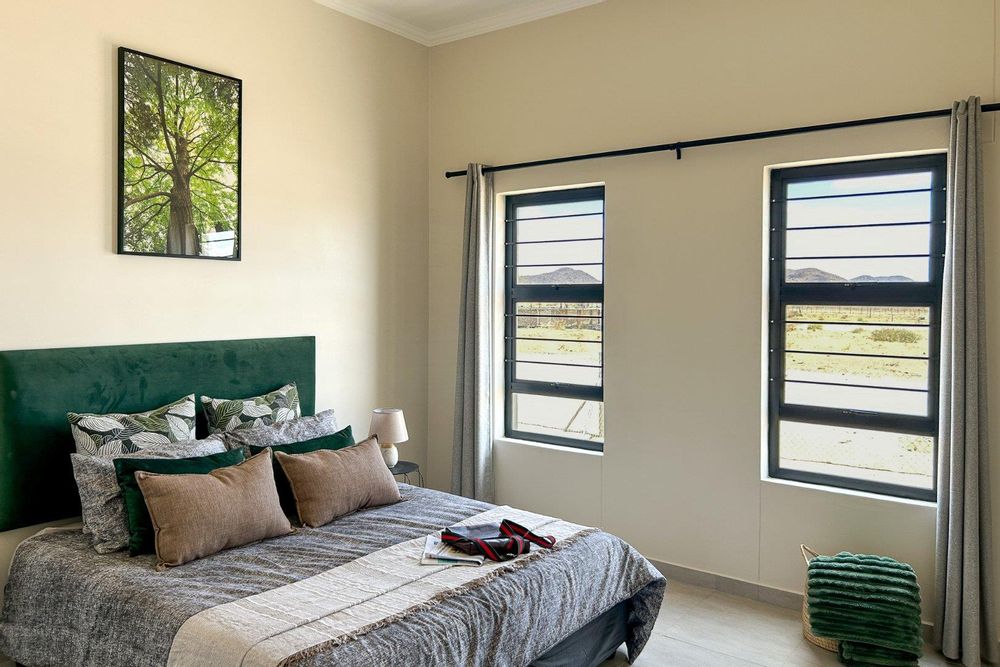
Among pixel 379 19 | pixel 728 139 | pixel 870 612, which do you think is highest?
pixel 379 19

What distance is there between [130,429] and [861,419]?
314 cm

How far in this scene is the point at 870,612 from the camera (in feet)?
9.34

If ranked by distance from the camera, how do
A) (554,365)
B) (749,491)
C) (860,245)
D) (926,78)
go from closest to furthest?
(926,78), (860,245), (749,491), (554,365)

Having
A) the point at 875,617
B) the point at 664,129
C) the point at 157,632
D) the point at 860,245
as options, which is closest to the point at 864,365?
the point at 860,245

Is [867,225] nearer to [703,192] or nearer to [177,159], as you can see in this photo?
[703,192]

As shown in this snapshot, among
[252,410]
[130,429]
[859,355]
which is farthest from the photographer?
[252,410]

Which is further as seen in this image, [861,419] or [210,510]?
[861,419]

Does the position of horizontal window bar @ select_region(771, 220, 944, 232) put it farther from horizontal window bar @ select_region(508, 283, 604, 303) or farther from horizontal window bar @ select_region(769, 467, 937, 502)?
horizontal window bar @ select_region(769, 467, 937, 502)

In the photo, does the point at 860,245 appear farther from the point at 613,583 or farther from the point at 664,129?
the point at 613,583

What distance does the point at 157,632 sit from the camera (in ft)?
7.07

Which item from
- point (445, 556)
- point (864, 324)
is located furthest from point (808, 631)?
point (445, 556)

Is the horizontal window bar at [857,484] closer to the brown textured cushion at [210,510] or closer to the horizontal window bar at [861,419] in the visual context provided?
the horizontal window bar at [861,419]

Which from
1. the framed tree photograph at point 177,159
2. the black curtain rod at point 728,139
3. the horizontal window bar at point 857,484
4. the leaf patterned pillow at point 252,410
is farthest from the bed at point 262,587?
the black curtain rod at point 728,139

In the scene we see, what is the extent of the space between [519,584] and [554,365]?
6.55ft
